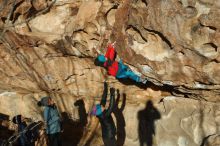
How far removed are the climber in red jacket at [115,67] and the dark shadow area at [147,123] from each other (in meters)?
1.09

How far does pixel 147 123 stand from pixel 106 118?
88 cm

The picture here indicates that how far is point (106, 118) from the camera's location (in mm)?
7578

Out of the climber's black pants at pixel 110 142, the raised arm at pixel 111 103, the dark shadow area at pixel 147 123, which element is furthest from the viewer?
the climber's black pants at pixel 110 142

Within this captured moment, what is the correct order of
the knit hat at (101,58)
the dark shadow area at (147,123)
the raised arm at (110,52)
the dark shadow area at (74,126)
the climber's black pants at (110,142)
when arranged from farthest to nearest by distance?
the dark shadow area at (74,126) → the climber's black pants at (110,142) → the dark shadow area at (147,123) → the knit hat at (101,58) → the raised arm at (110,52)

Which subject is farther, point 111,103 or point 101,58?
point 111,103

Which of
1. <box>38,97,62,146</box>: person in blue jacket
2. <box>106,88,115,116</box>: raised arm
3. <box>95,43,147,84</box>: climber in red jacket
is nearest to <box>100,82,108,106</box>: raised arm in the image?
<box>106,88,115,116</box>: raised arm

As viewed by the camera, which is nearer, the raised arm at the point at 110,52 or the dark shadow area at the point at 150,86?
the raised arm at the point at 110,52

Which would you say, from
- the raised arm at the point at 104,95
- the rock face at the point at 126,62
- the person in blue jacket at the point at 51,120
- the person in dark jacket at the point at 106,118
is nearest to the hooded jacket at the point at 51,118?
the person in blue jacket at the point at 51,120

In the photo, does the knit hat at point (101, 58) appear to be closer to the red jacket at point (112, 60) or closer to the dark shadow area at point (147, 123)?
the red jacket at point (112, 60)

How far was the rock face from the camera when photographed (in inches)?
225

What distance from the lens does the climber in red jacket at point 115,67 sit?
265 inches

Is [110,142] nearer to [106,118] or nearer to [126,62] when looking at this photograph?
[106,118]

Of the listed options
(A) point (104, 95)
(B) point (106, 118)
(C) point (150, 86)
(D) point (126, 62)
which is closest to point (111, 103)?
(B) point (106, 118)

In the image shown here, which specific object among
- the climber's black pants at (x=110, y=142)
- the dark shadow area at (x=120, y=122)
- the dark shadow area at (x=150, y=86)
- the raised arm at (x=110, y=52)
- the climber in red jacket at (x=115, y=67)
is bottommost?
the climber's black pants at (x=110, y=142)
